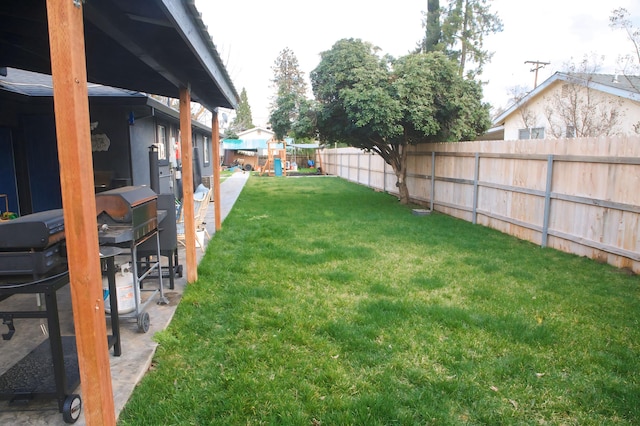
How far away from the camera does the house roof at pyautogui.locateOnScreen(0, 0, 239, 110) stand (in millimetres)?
2484

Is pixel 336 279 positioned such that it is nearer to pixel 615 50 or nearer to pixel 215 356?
pixel 215 356

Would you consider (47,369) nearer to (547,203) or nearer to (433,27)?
(547,203)

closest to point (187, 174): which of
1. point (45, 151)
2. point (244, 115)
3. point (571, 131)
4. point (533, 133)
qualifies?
point (45, 151)

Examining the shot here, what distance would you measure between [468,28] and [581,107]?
10.2 meters

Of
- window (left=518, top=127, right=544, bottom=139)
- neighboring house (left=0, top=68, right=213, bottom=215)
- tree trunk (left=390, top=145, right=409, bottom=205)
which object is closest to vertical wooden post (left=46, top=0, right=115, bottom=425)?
neighboring house (left=0, top=68, right=213, bottom=215)

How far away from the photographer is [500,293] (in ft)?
15.6

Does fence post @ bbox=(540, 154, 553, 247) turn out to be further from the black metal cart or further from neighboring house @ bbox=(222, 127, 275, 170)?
neighboring house @ bbox=(222, 127, 275, 170)

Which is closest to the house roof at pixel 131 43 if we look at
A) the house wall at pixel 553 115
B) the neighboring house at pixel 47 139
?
the neighboring house at pixel 47 139

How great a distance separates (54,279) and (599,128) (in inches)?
551

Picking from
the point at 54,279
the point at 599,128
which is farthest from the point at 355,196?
the point at 54,279

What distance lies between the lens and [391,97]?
9805 mm

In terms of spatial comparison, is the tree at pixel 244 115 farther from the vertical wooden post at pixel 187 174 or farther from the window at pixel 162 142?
the vertical wooden post at pixel 187 174

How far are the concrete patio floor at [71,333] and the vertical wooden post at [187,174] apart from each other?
1.05 feet

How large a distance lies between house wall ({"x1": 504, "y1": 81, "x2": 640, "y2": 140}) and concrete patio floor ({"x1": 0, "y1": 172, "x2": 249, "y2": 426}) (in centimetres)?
1251
